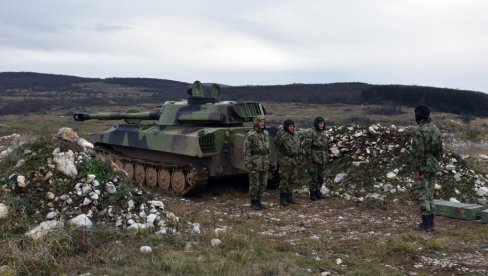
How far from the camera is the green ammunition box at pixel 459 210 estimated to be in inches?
399

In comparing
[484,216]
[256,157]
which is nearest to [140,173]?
[256,157]

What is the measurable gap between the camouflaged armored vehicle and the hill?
145 cm

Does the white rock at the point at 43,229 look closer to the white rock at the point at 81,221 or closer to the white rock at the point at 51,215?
the white rock at the point at 81,221

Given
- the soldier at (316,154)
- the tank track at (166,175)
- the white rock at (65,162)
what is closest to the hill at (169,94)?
the tank track at (166,175)

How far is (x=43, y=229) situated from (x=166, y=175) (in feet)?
21.5

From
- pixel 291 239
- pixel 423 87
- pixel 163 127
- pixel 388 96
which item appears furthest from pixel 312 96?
pixel 291 239

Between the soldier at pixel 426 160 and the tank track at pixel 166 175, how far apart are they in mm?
5132

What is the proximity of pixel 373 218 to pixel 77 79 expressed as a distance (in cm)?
14365

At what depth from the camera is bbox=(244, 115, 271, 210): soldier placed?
37.3 ft

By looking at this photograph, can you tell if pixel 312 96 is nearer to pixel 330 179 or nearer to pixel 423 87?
pixel 423 87

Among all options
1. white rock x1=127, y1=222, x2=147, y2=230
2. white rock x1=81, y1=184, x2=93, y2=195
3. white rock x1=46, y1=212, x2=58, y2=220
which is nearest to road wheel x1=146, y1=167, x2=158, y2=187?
white rock x1=81, y1=184, x2=93, y2=195

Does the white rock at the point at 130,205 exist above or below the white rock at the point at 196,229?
above

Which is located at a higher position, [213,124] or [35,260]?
[213,124]

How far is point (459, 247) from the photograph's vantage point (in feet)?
27.2
